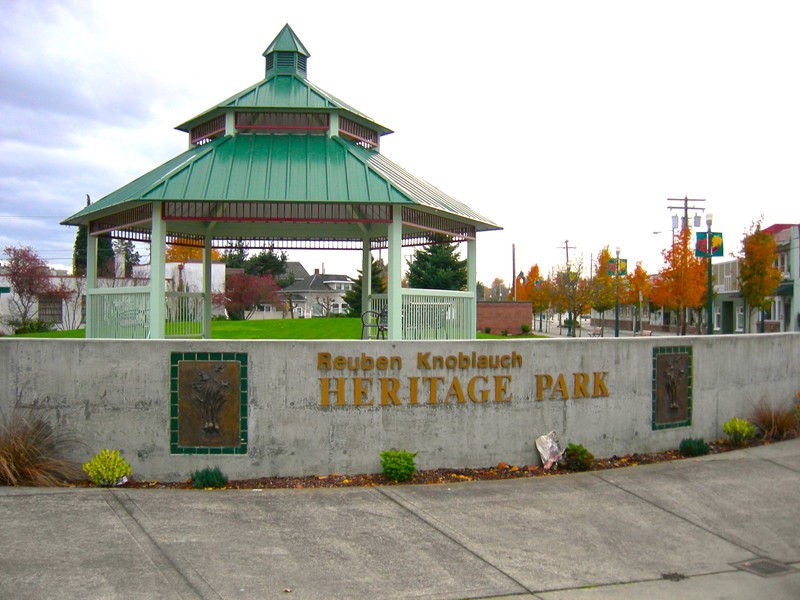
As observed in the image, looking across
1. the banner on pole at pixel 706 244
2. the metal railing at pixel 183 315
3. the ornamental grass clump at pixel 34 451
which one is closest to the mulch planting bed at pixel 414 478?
the ornamental grass clump at pixel 34 451

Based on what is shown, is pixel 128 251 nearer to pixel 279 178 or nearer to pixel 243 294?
pixel 243 294

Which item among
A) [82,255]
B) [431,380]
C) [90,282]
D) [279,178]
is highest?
[82,255]

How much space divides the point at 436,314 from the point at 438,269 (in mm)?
34955

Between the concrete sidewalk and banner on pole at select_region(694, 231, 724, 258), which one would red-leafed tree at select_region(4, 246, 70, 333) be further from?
the concrete sidewalk

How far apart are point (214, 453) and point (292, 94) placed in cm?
943

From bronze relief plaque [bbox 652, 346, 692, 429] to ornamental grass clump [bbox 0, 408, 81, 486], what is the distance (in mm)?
8399

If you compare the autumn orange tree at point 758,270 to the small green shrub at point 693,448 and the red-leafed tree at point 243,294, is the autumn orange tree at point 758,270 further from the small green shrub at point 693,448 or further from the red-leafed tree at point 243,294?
the red-leafed tree at point 243,294

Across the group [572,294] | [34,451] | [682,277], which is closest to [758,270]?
[682,277]

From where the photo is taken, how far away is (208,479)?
361 inches

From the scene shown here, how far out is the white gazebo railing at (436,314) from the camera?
14484mm

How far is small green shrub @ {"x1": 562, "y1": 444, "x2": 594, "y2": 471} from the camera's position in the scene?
10250mm

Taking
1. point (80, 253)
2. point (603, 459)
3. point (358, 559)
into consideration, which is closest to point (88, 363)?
point (358, 559)

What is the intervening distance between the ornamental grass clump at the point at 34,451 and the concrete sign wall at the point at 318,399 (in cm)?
17

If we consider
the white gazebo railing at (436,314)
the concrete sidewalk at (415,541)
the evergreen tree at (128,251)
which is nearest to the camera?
the concrete sidewalk at (415,541)
